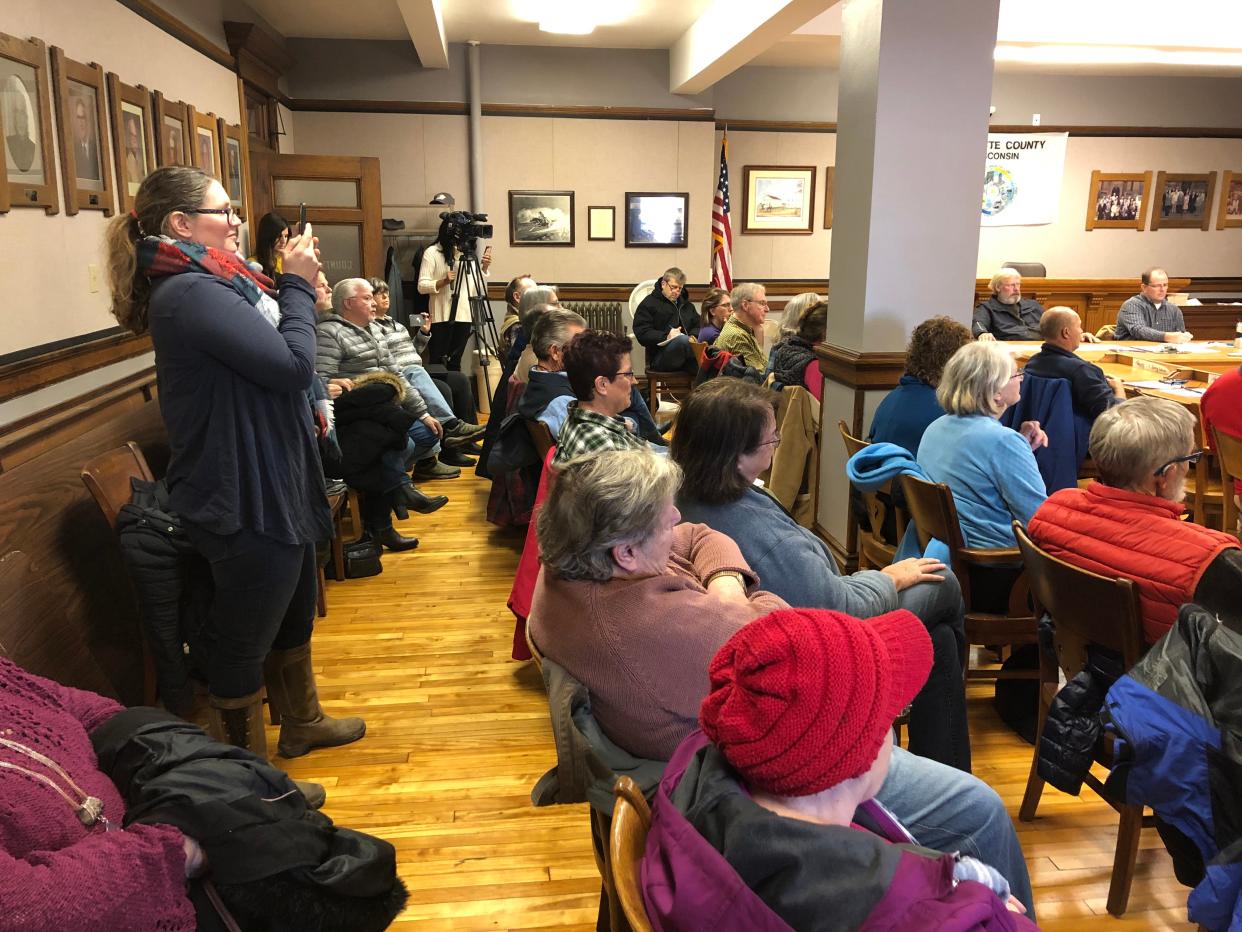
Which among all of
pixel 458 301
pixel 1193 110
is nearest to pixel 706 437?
pixel 458 301

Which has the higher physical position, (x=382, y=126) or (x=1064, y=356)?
(x=382, y=126)

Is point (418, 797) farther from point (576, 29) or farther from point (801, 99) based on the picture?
point (801, 99)

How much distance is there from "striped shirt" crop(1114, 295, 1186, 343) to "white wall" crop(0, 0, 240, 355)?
7.04 m

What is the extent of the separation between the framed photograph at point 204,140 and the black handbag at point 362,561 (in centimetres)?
229

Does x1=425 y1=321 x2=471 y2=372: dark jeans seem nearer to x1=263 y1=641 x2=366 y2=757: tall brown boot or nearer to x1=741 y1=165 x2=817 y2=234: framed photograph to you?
x1=741 y1=165 x2=817 y2=234: framed photograph

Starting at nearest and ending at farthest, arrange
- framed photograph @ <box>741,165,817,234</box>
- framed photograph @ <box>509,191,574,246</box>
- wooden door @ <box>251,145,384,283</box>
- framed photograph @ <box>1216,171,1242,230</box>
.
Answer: wooden door @ <box>251,145,384,283</box>
framed photograph @ <box>509,191,574,246</box>
framed photograph @ <box>741,165,817,234</box>
framed photograph @ <box>1216,171,1242,230</box>

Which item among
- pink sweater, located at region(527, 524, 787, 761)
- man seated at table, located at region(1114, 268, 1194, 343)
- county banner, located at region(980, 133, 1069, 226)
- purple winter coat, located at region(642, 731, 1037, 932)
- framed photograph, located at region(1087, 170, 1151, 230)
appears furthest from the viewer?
framed photograph, located at region(1087, 170, 1151, 230)

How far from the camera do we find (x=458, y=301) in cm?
763

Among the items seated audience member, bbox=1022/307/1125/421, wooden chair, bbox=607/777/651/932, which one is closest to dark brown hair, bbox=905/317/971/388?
seated audience member, bbox=1022/307/1125/421

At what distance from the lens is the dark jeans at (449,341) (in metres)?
7.78

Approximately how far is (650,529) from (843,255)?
2.81 m

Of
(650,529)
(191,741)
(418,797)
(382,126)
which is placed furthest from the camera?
(382,126)

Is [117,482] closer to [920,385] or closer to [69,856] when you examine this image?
[69,856]

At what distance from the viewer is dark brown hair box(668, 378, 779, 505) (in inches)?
81.3
